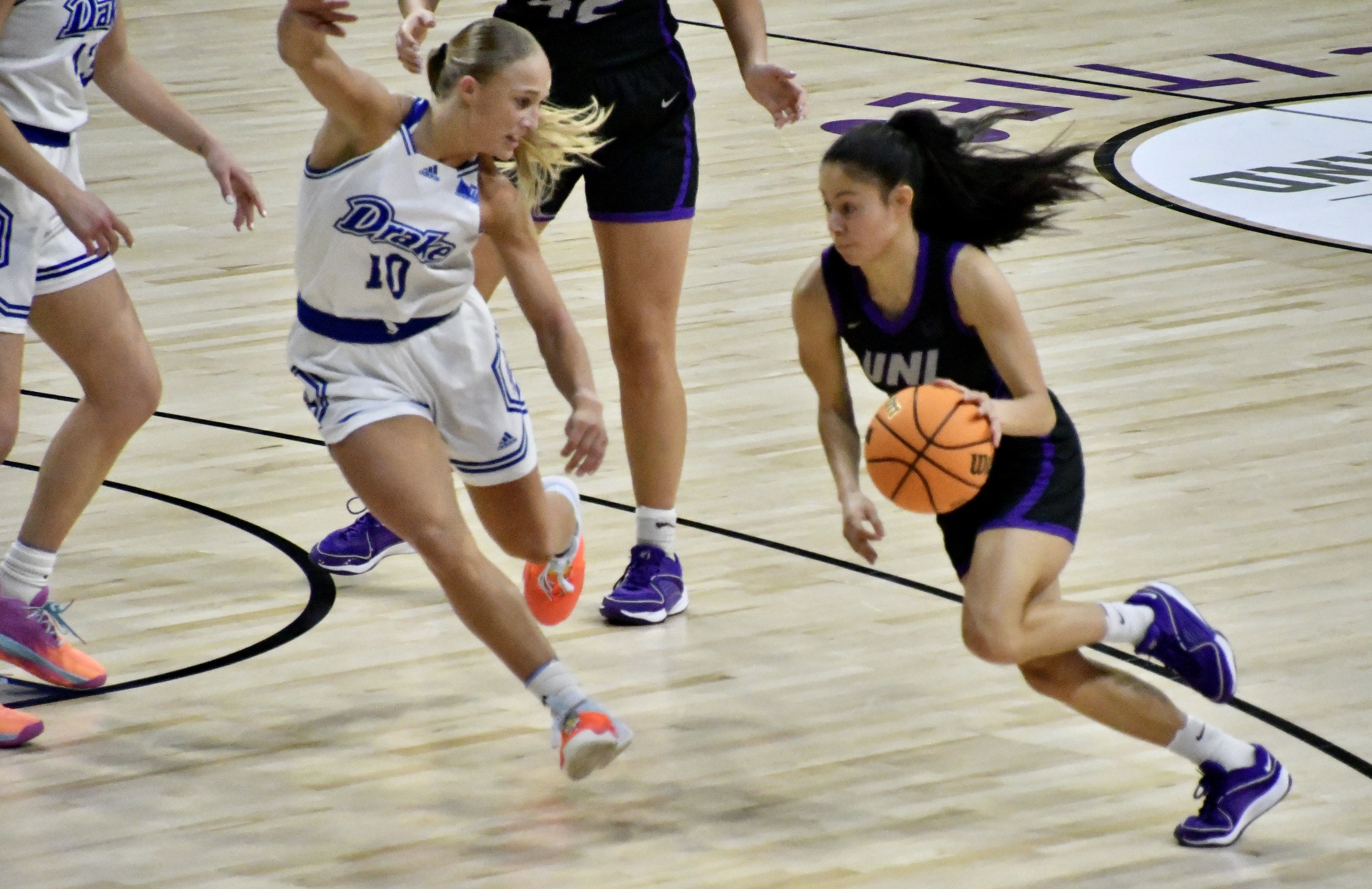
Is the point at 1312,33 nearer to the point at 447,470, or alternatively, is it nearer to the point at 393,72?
the point at 393,72

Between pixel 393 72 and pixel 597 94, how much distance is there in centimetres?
669

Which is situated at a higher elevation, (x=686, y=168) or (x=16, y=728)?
(x=686, y=168)

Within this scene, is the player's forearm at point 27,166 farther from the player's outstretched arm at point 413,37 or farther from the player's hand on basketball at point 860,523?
the player's hand on basketball at point 860,523

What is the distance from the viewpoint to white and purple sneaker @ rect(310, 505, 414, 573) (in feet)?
15.3

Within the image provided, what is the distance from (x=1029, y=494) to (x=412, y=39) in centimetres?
136

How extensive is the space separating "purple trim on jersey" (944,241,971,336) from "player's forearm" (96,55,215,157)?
1628 mm

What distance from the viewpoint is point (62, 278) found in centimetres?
390

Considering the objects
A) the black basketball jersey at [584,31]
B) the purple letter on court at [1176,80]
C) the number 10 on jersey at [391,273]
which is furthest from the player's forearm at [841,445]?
the purple letter on court at [1176,80]

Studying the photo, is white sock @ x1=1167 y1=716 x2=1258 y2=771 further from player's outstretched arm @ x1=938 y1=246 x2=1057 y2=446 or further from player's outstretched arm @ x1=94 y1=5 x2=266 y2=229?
player's outstretched arm @ x1=94 y1=5 x2=266 y2=229

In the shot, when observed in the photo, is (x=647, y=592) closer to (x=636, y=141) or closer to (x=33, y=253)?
(x=636, y=141)

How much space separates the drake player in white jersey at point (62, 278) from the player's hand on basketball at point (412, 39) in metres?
0.61

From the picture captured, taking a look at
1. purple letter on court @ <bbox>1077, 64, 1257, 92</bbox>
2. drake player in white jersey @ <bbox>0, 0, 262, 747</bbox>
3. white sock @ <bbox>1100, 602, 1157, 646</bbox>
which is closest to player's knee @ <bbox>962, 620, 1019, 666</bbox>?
white sock @ <bbox>1100, 602, 1157, 646</bbox>

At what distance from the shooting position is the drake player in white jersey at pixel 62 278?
3.73 m

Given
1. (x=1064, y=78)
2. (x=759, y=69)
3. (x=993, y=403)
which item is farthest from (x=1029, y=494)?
(x=1064, y=78)
